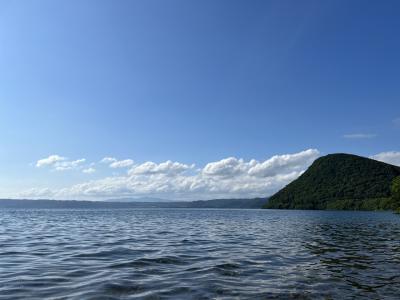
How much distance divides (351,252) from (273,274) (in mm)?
13786

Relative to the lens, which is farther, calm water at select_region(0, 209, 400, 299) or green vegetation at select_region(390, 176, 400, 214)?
green vegetation at select_region(390, 176, 400, 214)

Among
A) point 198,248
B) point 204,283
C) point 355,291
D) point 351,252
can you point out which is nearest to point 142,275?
point 204,283

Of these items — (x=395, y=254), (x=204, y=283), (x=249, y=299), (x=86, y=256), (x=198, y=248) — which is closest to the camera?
(x=249, y=299)

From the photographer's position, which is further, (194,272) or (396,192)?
(396,192)

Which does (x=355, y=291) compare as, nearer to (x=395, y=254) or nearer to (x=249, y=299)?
(x=249, y=299)

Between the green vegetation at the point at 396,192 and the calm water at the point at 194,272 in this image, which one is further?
the green vegetation at the point at 396,192

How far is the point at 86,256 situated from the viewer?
29.0 meters

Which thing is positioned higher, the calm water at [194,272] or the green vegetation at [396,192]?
the green vegetation at [396,192]

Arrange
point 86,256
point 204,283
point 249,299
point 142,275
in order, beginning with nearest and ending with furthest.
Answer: point 249,299 → point 204,283 → point 142,275 → point 86,256

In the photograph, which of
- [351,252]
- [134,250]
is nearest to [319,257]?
[351,252]

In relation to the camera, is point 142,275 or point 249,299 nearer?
point 249,299

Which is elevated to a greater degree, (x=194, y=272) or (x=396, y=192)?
(x=396, y=192)

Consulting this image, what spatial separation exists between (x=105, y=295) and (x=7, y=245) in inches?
917

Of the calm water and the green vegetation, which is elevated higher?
the green vegetation
